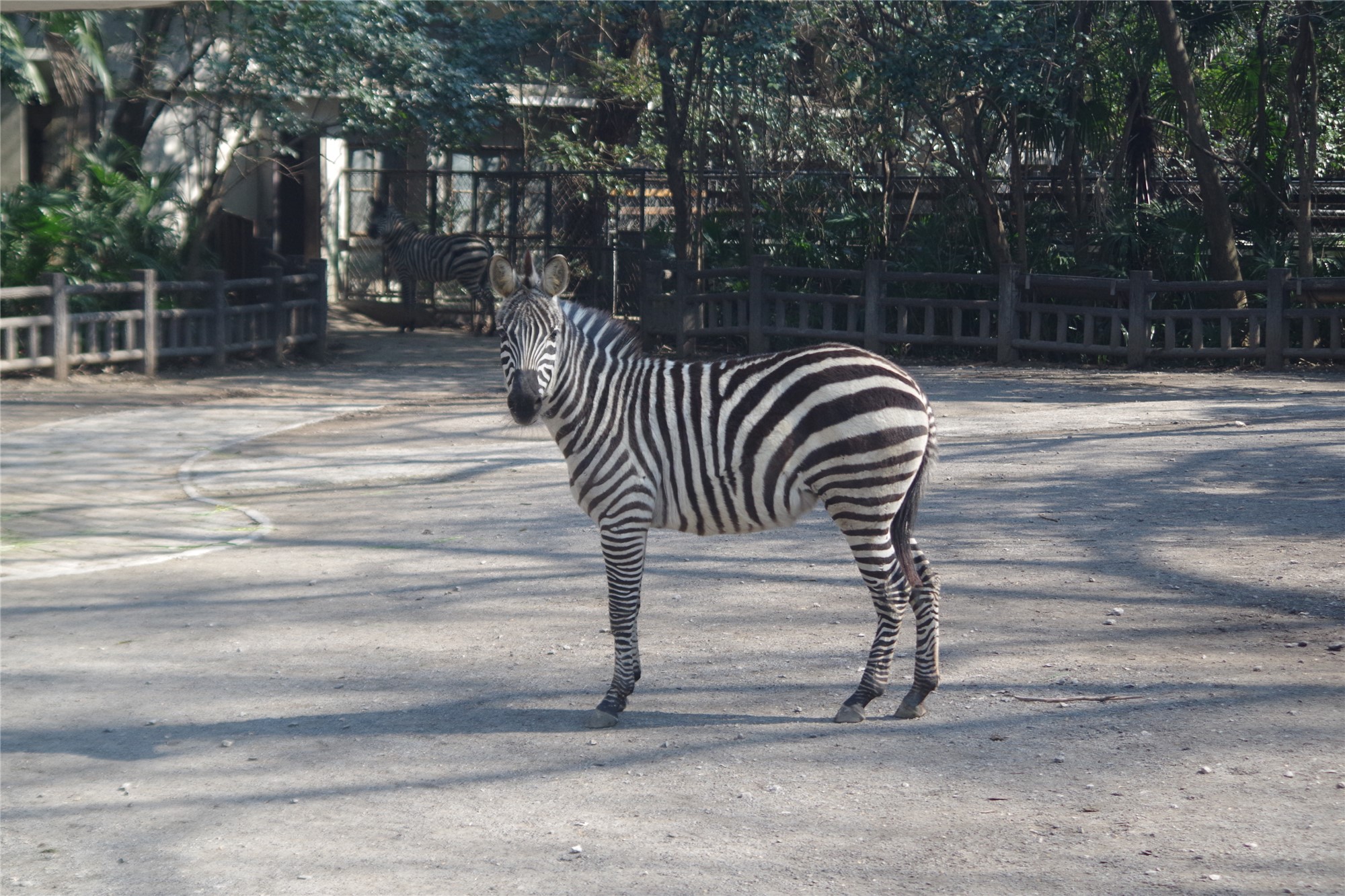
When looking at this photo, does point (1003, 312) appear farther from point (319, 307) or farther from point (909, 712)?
point (909, 712)

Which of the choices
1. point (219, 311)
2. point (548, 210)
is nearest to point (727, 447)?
point (219, 311)

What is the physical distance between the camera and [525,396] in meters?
5.55

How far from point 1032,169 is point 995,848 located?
1639 cm

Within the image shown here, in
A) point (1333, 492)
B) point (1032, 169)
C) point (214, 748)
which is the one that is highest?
point (1032, 169)

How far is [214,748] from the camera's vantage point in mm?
5562

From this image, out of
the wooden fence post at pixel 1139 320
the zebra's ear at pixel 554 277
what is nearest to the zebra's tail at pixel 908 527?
the zebra's ear at pixel 554 277

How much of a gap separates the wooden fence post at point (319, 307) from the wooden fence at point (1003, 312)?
4.24 meters

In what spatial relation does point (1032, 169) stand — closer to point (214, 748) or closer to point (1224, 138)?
point (1224, 138)

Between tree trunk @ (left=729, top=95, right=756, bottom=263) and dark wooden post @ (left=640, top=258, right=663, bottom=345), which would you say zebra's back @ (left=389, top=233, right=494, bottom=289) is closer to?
dark wooden post @ (left=640, top=258, right=663, bottom=345)

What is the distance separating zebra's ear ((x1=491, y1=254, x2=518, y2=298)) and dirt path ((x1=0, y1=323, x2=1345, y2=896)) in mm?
1746

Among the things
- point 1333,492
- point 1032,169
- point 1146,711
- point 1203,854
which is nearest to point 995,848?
point 1203,854

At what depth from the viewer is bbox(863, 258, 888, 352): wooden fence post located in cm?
1742

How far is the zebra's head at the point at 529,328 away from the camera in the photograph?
18.3 feet

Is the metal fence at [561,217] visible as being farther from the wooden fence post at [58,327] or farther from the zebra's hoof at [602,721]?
the zebra's hoof at [602,721]
